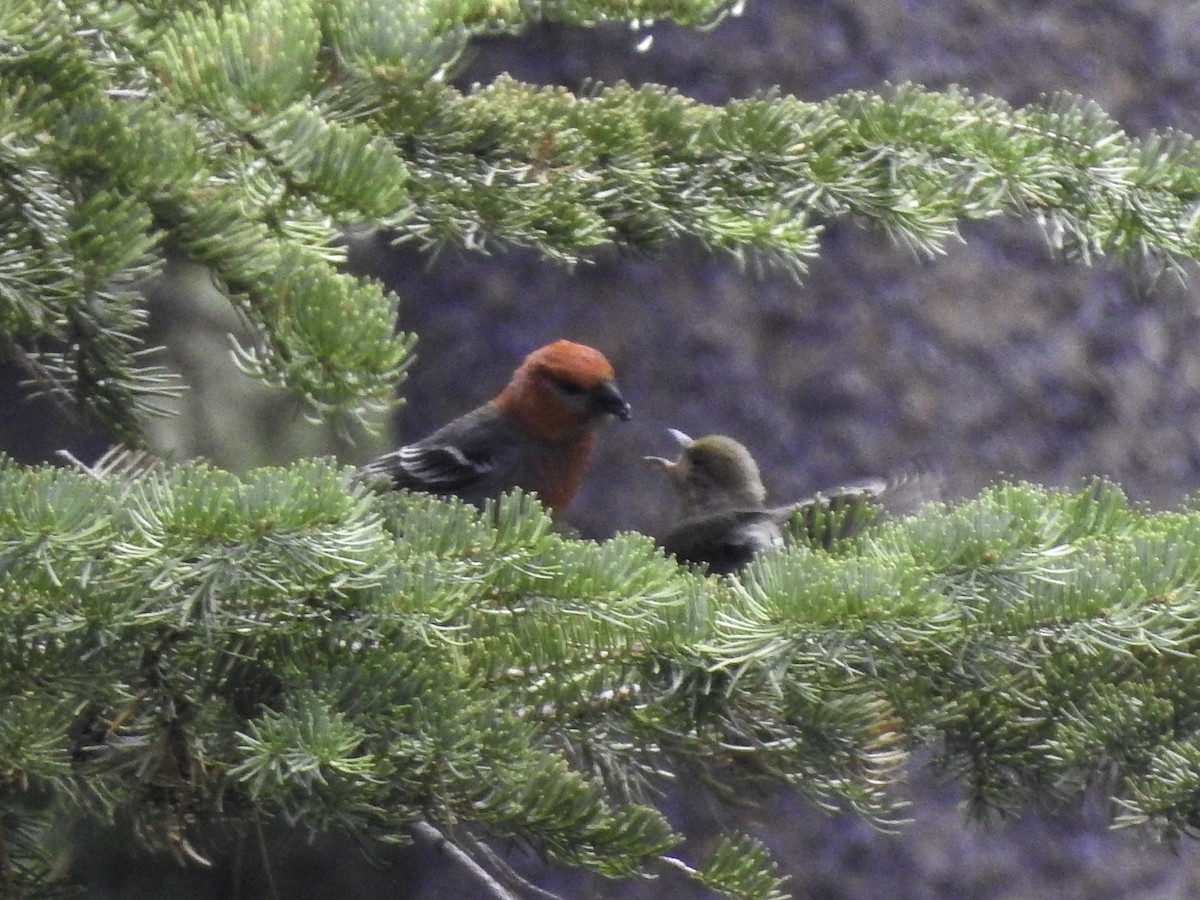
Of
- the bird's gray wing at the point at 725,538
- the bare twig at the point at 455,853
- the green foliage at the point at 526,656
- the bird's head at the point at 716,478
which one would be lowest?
the bird's head at the point at 716,478

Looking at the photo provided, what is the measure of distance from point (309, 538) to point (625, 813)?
412mm

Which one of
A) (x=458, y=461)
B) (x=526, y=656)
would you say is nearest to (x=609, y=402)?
(x=458, y=461)

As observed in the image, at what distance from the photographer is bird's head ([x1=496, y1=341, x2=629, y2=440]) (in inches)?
114

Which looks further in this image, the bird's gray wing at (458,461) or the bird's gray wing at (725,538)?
the bird's gray wing at (458,461)

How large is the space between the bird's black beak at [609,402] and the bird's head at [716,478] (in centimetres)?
29

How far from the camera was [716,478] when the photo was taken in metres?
3.08

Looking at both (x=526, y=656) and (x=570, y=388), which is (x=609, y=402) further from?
(x=526, y=656)

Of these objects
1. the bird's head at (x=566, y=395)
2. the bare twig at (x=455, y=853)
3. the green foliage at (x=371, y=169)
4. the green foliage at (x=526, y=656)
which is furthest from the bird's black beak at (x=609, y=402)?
the green foliage at (x=526, y=656)

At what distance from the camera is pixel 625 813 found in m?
1.30

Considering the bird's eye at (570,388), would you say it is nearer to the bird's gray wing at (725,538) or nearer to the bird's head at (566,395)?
the bird's head at (566,395)

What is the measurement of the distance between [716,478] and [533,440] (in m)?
0.42

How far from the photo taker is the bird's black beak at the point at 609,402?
285 centimetres

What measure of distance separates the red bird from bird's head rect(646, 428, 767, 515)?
0.87ft

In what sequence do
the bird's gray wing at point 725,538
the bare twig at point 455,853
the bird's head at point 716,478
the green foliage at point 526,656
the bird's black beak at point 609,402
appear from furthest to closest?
the bird's head at point 716,478 < the bird's black beak at point 609,402 < the bird's gray wing at point 725,538 < the bare twig at point 455,853 < the green foliage at point 526,656
